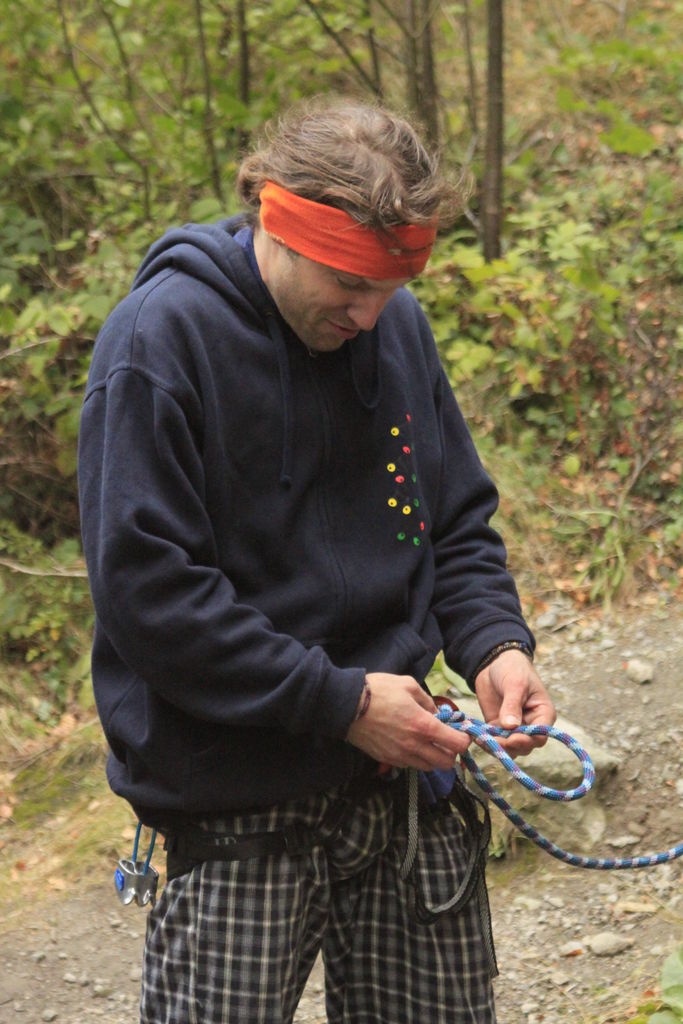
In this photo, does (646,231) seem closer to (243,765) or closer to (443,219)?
(443,219)

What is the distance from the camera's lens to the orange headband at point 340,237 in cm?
174

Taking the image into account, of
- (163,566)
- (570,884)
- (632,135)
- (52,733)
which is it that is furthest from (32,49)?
(163,566)

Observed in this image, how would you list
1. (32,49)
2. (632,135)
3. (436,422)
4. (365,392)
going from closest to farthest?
(365,392)
(436,422)
(632,135)
(32,49)

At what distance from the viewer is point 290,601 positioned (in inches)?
71.9

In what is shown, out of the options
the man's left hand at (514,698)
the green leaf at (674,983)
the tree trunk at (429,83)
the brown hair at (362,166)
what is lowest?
the green leaf at (674,983)

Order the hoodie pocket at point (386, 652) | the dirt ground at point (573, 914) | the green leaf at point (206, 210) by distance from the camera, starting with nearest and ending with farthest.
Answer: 1. the hoodie pocket at point (386, 652)
2. the dirt ground at point (573, 914)
3. the green leaf at point (206, 210)

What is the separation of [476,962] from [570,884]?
1.66 meters

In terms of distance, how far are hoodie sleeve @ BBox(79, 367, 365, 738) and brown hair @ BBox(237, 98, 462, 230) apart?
1.23 ft

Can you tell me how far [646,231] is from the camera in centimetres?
565

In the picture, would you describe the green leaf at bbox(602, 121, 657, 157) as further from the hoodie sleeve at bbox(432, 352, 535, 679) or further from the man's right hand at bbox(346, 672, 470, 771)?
the man's right hand at bbox(346, 672, 470, 771)

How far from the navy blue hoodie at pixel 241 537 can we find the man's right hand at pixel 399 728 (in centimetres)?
4

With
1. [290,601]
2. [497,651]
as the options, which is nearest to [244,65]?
[497,651]

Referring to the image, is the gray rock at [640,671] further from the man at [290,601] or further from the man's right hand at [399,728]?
the man's right hand at [399,728]

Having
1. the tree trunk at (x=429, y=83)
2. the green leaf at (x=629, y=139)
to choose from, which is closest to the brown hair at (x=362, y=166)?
the green leaf at (x=629, y=139)
